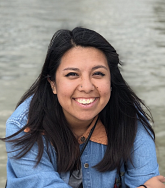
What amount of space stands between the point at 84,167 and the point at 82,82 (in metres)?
0.64

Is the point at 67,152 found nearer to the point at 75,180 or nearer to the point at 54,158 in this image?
the point at 54,158

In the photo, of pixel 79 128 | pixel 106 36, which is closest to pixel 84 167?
pixel 79 128

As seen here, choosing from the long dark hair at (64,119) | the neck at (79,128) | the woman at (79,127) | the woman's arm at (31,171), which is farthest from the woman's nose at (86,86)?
the woman's arm at (31,171)

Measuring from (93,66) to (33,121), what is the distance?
0.53 meters

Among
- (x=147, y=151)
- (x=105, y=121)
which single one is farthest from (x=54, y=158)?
(x=147, y=151)

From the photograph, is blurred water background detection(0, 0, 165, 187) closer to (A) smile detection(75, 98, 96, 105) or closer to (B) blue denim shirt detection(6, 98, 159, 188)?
(A) smile detection(75, 98, 96, 105)

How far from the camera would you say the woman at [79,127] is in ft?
7.34

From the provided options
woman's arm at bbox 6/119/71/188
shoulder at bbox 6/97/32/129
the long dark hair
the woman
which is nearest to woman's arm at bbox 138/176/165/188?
the woman

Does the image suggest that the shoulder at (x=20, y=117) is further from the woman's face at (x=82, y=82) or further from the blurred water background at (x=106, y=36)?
the blurred water background at (x=106, y=36)

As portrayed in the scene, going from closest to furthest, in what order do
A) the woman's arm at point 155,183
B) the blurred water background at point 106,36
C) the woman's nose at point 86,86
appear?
the woman's nose at point 86,86, the woman's arm at point 155,183, the blurred water background at point 106,36

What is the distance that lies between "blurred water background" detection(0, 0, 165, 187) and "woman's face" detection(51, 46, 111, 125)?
0.50 meters

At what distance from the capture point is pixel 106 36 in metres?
9.34

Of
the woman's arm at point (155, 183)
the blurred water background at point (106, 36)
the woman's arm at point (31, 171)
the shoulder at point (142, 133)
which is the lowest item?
the blurred water background at point (106, 36)

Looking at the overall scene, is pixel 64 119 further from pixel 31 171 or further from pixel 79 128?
pixel 31 171
